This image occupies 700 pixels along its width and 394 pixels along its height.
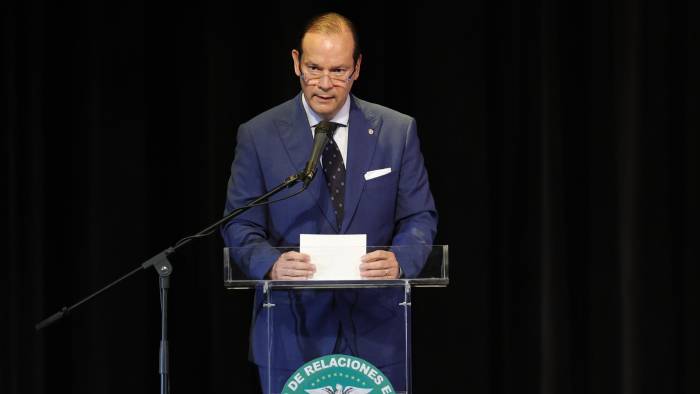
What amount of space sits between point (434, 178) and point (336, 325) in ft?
6.18

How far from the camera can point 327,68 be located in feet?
10.6

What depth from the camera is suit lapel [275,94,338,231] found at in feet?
10.3

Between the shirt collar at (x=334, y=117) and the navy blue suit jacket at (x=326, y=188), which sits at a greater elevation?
the shirt collar at (x=334, y=117)

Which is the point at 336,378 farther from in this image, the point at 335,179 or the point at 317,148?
the point at 335,179

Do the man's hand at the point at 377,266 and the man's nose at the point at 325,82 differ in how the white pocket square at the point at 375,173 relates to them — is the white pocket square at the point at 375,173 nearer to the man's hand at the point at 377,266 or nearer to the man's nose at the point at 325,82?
the man's nose at the point at 325,82

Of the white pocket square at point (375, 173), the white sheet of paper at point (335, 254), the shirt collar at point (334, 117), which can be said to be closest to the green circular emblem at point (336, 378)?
the white sheet of paper at point (335, 254)

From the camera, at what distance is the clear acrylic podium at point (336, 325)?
254 cm

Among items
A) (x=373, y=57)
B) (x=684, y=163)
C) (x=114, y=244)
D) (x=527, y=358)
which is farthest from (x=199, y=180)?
(x=684, y=163)

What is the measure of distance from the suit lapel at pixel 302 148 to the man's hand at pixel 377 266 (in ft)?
1.68

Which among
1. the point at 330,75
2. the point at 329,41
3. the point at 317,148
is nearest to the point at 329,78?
the point at 330,75

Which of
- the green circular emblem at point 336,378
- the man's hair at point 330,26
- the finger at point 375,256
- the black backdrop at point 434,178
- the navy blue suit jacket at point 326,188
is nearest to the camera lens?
the green circular emblem at point 336,378

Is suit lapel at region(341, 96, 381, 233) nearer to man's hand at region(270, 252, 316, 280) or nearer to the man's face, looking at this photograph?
the man's face

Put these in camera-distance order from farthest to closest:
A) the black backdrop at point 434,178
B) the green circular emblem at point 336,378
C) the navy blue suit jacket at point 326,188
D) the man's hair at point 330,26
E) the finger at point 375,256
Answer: the black backdrop at point 434,178 < the man's hair at point 330,26 < the navy blue suit jacket at point 326,188 < the finger at point 375,256 < the green circular emblem at point 336,378

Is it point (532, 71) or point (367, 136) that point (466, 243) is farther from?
point (367, 136)
